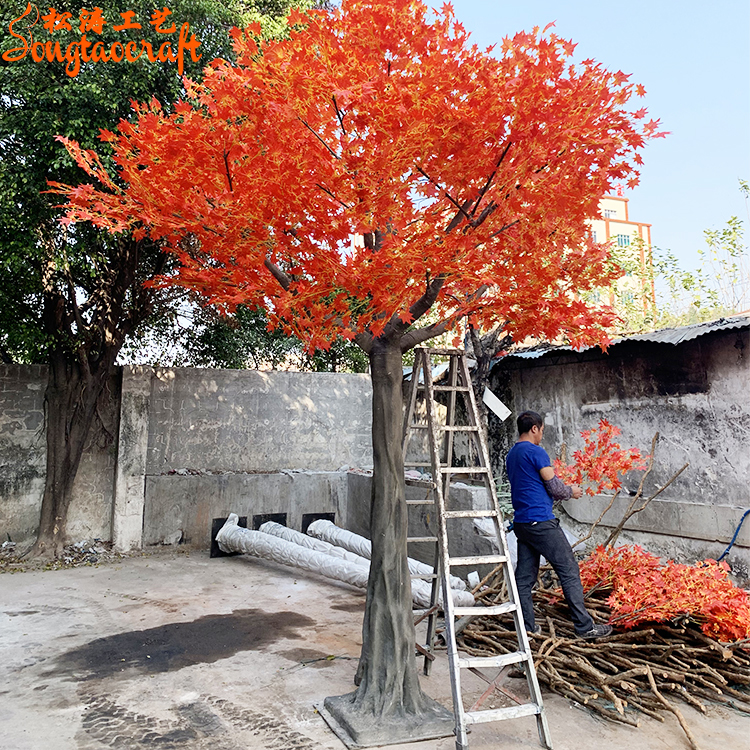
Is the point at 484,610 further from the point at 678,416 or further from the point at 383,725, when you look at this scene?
the point at 678,416

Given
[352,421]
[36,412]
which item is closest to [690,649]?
[352,421]

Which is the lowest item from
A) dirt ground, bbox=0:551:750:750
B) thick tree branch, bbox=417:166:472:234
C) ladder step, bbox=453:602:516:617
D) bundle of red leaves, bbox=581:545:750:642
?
dirt ground, bbox=0:551:750:750

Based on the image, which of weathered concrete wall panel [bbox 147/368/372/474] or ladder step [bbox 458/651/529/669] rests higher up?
weathered concrete wall panel [bbox 147/368/372/474]

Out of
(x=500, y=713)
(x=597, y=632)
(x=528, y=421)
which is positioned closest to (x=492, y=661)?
(x=500, y=713)

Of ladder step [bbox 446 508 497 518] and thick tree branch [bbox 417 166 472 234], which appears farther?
ladder step [bbox 446 508 497 518]

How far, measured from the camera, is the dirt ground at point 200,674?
337 cm

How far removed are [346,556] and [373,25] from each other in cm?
543

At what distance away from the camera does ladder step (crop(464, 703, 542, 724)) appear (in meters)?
3.17

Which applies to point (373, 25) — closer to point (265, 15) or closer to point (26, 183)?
point (26, 183)

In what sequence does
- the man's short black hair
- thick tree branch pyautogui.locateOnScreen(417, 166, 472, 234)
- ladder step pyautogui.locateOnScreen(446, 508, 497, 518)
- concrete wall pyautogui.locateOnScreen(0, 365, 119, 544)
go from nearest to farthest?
thick tree branch pyautogui.locateOnScreen(417, 166, 472, 234) < ladder step pyautogui.locateOnScreen(446, 508, 497, 518) < the man's short black hair < concrete wall pyautogui.locateOnScreen(0, 365, 119, 544)

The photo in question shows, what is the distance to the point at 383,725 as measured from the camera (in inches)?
136

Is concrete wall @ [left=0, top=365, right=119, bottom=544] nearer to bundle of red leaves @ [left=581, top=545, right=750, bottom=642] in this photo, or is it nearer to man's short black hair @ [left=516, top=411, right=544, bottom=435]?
man's short black hair @ [left=516, top=411, right=544, bottom=435]

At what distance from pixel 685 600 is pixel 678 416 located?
2.87 metres

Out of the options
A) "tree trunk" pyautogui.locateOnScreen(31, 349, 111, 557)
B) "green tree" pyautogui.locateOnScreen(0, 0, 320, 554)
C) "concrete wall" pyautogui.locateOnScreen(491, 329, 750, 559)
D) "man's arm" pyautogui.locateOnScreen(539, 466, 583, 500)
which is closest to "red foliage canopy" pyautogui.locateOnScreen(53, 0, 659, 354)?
"man's arm" pyautogui.locateOnScreen(539, 466, 583, 500)
